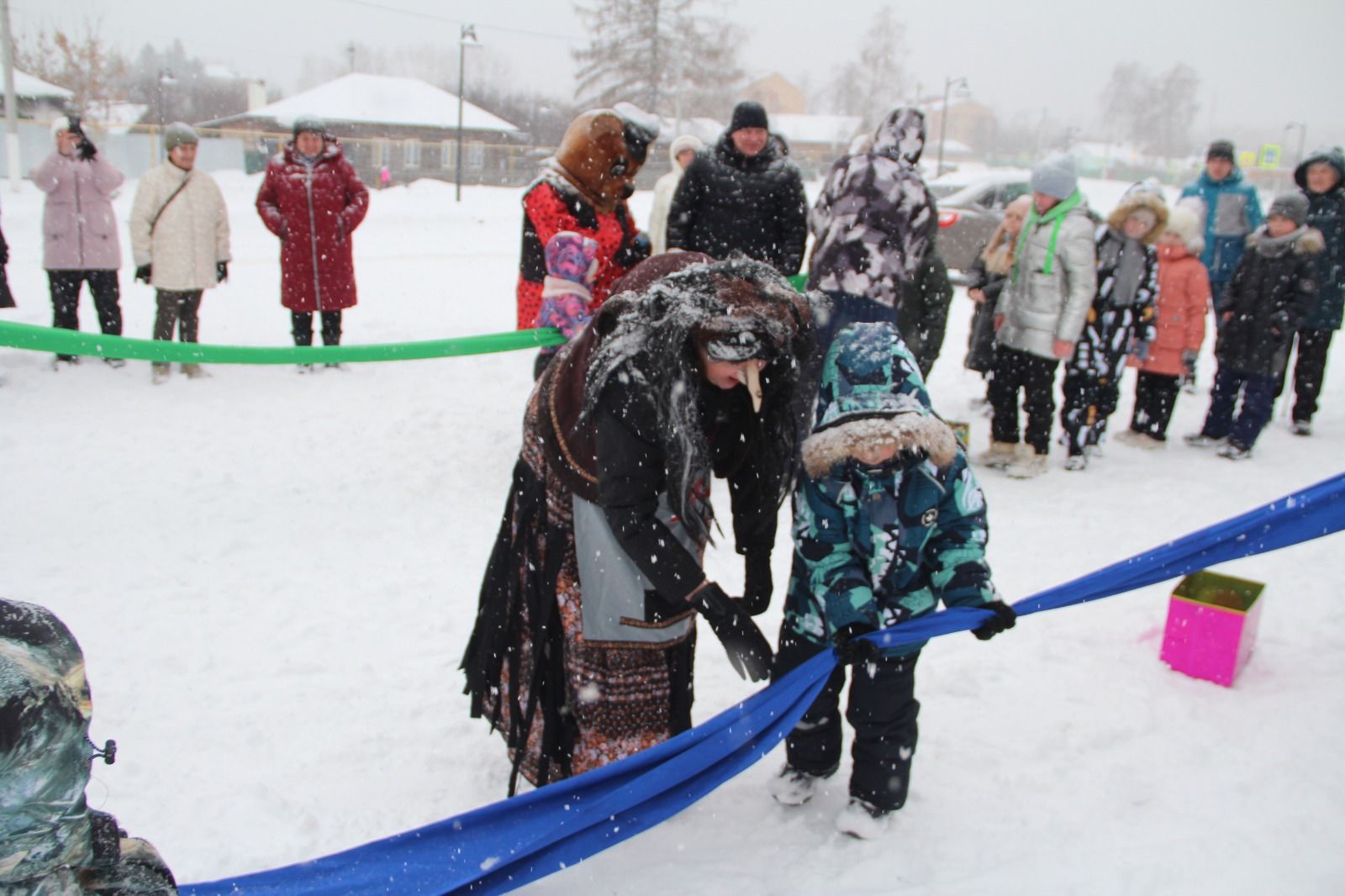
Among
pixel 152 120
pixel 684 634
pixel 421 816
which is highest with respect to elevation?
pixel 152 120

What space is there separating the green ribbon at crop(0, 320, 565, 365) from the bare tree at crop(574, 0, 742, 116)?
37.9 metres

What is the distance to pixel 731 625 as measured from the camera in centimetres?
204

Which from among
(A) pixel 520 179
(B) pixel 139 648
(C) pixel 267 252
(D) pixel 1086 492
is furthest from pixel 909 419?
(A) pixel 520 179

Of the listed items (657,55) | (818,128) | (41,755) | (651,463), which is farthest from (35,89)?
(818,128)

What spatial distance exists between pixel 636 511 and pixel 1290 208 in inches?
217

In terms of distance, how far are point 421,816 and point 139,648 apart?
54.7 inches

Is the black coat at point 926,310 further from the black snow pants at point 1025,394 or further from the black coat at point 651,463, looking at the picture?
the black coat at point 651,463

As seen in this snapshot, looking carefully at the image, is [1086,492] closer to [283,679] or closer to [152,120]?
[283,679]

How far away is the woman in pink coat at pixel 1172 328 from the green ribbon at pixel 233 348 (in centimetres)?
381

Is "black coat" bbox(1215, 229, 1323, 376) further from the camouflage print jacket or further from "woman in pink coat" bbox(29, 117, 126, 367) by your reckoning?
"woman in pink coat" bbox(29, 117, 126, 367)

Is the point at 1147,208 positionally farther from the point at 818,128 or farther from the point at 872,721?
the point at 818,128

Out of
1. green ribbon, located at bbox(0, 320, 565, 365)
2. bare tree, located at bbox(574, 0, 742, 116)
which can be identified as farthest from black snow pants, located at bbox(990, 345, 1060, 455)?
bare tree, located at bbox(574, 0, 742, 116)

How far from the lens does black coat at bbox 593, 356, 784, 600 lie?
1958mm

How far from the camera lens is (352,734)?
9.48 feet
